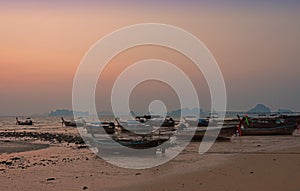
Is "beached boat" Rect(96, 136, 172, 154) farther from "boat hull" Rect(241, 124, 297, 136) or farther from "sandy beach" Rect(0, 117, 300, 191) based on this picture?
"boat hull" Rect(241, 124, 297, 136)

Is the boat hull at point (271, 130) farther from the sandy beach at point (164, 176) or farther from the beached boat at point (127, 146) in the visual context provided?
the sandy beach at point (164, 176)

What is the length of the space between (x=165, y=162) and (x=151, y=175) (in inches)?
177

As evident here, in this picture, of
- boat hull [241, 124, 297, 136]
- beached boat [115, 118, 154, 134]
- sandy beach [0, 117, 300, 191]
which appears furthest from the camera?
beached boat [115, 118, 154, 134]

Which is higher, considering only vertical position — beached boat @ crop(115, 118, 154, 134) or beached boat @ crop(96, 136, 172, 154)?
beached boat @ crop(115, 118, 154, 134)

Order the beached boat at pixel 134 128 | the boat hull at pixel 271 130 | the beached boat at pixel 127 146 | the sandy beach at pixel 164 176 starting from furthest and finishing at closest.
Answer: the beached boat at pixel 134 128 < the boat hull at pixel 271 130 < the beached boat at pixel 127 146 < the sandy beach at pixel 164 176

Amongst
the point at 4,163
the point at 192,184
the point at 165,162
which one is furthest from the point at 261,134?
the point at 192,184

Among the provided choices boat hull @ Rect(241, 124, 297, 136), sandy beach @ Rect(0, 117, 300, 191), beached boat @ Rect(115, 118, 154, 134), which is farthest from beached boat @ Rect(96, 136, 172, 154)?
beached boat @ Rect(115, 118, 154, 134)

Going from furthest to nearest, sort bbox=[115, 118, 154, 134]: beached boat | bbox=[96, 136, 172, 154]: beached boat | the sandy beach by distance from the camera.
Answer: bbox=[115, 118, 154, 134]: beached boat → bbox=[96, 136, 172, 154]: beached boat → the sandy beach

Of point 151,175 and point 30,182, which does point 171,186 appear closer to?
point 151,175

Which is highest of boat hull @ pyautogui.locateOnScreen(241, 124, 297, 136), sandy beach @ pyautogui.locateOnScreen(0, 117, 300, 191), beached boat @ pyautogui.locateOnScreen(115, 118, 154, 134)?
beached boat @ pyautogui.locateOnScreen(115, 118, 154, 134)

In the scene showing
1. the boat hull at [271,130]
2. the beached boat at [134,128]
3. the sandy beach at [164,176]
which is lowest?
the sandy beach at [164,176]

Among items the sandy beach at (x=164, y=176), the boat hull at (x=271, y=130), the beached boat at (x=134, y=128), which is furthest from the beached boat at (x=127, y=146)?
the beached boat at (x=134, y=128)

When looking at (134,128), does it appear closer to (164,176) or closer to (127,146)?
(127,146)

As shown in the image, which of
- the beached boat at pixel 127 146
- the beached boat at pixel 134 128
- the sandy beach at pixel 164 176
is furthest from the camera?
the beached boat at pixel 134 128
